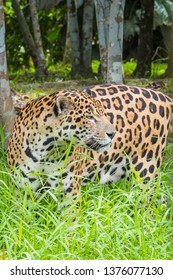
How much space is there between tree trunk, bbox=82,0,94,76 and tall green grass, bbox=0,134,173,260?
222 inches

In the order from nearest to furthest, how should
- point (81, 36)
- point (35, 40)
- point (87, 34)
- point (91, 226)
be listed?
point (91, 226)
point (87, 34)
point (35, 40)
point (81, 36)

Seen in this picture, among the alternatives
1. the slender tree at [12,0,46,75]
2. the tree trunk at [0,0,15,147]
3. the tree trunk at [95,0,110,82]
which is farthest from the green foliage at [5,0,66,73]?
the tree trunk at [0,0,15,147]

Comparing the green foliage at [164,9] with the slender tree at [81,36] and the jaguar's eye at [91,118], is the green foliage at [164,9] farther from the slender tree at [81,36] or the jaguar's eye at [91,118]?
the jaguar's eye at [91,118]

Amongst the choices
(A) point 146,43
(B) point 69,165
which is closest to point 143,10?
(A) point 146,43

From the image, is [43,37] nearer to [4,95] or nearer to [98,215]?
[4,95]

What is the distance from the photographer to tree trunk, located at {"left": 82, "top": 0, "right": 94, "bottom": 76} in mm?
11820

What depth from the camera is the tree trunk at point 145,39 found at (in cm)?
1181

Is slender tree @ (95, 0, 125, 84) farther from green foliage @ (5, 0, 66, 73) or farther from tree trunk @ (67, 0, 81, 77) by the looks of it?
green foliage @ (5, 0, 66, 73)

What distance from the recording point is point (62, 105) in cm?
609

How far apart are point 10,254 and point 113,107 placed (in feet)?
5.87

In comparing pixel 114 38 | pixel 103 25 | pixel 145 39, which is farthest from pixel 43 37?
pixel 114 38

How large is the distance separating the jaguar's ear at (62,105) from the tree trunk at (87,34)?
19.2 feet

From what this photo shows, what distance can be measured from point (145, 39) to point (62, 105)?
6424mm

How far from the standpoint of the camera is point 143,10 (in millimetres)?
11883
